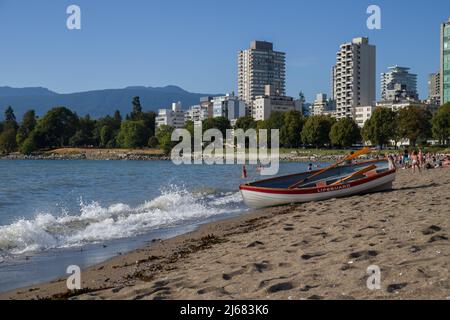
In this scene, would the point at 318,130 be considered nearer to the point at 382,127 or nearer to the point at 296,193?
the point at 382,127

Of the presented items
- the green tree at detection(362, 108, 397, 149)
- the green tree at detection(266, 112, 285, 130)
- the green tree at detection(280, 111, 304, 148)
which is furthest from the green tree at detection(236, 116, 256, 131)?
the green tree at detection(362, 108, 397, 149)

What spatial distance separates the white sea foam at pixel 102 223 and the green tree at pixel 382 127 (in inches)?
3989

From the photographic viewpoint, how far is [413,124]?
392 ft

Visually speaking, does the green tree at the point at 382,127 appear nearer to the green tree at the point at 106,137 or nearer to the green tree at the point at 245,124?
the green tree at the point at 245,124

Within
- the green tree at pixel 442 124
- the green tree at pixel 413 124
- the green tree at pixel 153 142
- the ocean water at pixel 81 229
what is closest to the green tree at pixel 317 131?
the green tree at pixel 413 124

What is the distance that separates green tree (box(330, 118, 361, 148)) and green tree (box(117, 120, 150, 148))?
3001 inches

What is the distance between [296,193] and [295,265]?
1475 cm

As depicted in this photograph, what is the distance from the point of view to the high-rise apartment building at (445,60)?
14588cm

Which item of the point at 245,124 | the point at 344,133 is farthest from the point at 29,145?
the point at 344,133

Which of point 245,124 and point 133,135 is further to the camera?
point 133,135

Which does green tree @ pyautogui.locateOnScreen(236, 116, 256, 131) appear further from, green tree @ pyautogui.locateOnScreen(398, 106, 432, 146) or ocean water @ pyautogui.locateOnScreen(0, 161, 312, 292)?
ocean water @ pyautogui.locateOnScreen(0, 161, 312, 292)

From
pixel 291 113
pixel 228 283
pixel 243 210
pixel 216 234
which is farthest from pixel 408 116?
pixel 228 283
